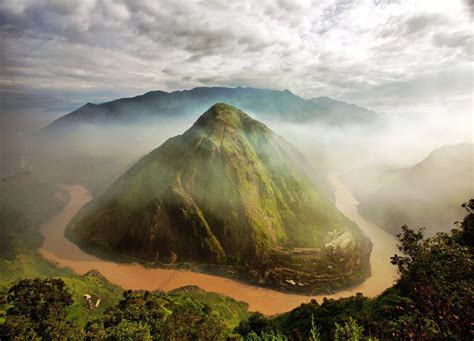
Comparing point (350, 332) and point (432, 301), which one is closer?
point (432, 301)

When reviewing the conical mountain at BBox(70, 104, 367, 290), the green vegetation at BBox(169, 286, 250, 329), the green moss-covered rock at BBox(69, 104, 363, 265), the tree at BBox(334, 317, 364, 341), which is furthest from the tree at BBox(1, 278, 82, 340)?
the tree at BBox(334, 317, 364, 341)

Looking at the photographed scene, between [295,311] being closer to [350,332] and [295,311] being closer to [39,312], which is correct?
[350,332]

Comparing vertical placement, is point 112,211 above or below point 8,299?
below

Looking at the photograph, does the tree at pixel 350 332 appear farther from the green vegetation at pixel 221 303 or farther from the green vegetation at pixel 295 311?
the green vegetation at pixel 221 303

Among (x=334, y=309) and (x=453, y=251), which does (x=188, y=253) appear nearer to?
(x=334, y=309)

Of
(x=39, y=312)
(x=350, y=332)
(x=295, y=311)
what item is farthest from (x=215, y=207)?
(x=350, y=332)

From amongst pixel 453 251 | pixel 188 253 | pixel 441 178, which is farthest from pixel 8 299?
pixel 441 178
